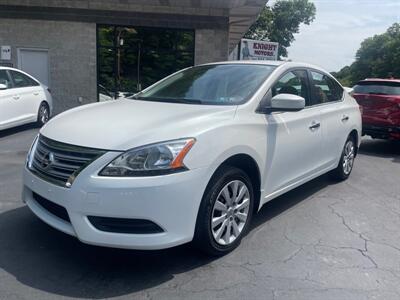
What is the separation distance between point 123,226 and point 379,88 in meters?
7.91

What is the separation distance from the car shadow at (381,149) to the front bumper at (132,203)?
6.37 meters

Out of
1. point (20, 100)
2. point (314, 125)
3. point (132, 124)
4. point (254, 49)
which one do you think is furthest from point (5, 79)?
point (254, 49)

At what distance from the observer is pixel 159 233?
313 cm

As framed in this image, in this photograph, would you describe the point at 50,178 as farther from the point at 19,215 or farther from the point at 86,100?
the point at 86,100

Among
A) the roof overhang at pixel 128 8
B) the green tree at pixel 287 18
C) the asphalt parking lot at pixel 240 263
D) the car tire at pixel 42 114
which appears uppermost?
the green tree at pixel 287 18

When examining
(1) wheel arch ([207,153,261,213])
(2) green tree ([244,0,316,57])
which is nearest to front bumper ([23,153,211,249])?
(1) wheel arch ([207,153,261,213])

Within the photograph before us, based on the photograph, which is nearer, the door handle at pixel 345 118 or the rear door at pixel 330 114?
the rear door at pixel 330 114

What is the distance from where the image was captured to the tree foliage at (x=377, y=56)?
63.3 m

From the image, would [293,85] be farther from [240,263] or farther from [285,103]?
[240,263]

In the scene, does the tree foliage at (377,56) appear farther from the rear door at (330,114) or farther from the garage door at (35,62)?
the rear door at (330,114)

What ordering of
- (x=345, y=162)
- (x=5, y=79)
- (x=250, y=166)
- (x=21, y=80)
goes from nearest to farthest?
(x=250, y=166) → (x=345, y=162) → (x=5, y=79) → (x=21, y=80)

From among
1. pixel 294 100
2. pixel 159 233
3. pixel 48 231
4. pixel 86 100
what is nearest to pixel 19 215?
pixel 48 231

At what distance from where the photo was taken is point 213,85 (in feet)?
14.7

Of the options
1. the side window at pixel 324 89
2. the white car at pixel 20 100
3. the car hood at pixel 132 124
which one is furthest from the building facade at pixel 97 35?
the car hood at pixel 132 124
